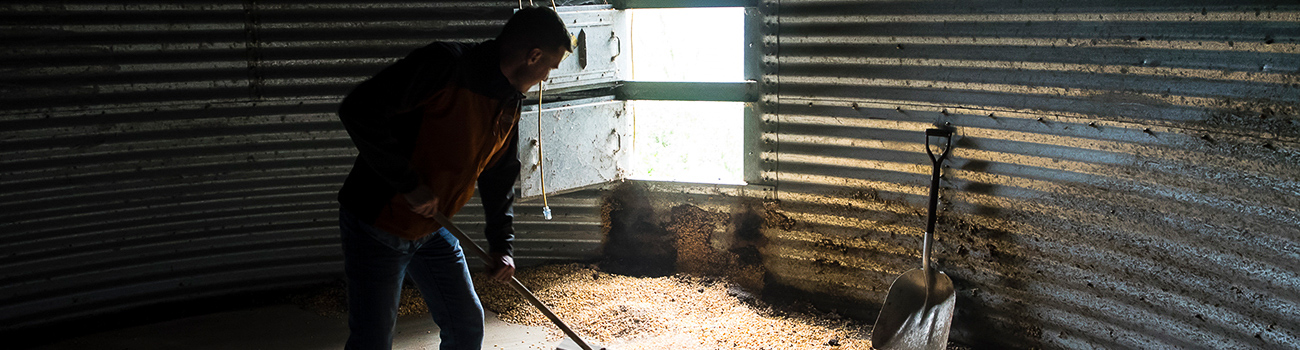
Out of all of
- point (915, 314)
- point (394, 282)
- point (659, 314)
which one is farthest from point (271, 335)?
point (915, 314)

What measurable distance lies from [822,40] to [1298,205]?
2.08m

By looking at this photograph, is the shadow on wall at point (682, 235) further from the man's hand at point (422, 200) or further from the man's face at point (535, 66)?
the man's hand at point (422, 200)

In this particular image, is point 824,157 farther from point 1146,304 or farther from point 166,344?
point 166,344

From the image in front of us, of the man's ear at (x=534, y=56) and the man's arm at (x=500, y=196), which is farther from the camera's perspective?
the man's arm at (x=500, y=196)

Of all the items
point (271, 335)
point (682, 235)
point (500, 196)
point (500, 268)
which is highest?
point (500, 196)

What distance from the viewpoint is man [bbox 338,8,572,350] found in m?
2.35

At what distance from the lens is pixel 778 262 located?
15.6 ft

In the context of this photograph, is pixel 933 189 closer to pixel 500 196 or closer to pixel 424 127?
pixel 500 196

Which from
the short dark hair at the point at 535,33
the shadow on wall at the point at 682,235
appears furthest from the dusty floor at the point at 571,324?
the short dark hair at the point at 535,33

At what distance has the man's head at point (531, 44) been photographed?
96.2 inches

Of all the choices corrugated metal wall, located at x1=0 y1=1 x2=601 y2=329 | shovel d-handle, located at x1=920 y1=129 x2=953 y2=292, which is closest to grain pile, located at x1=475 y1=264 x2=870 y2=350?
shovel d-handle, located at x1=920 y1=129 x2=953 y2=292

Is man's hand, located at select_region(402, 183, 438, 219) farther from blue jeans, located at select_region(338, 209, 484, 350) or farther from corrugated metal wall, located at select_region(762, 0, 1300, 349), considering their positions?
corrugated metal wall, located at select_region(762, 0, 1300, 349)

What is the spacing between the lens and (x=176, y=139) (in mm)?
4402

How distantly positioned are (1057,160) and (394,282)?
110 inches
